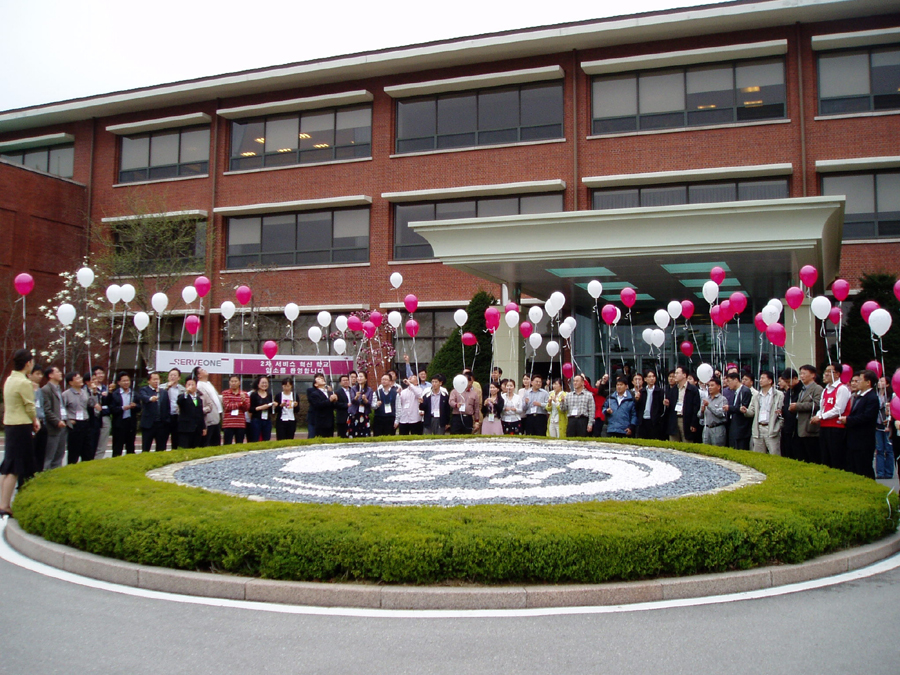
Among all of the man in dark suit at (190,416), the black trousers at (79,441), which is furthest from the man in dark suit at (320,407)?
the black trousers at (79,441)

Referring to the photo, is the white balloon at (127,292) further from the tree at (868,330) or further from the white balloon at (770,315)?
the tree at (868,330)

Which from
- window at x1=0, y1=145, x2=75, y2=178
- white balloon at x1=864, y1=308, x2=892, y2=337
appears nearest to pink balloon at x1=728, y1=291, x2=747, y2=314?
white balloon at x1=864, y1=308, x2=892, y2=337

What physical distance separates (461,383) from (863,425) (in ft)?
26.1

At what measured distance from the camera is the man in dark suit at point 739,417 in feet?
44.9

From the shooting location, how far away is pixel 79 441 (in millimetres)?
13477

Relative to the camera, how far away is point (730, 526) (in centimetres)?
686

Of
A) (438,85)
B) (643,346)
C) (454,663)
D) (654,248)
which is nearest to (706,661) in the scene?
(454,663)

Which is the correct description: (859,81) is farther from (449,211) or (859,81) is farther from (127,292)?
(127,292)

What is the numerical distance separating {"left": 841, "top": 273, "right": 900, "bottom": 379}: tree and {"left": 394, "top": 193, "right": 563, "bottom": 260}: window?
9.91 metres

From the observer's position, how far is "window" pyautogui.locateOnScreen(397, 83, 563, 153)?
27.8 metres

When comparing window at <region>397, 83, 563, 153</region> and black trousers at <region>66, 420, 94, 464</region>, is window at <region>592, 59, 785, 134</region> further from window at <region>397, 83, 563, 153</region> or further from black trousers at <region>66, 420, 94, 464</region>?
black trousers at <region>66, 420, 94, 464</region>

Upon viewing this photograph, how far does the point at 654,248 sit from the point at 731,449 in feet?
20.9

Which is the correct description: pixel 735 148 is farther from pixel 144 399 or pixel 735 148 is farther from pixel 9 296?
pixel 9 296

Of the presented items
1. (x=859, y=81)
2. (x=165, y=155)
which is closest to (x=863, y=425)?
(x=859, y=81)
